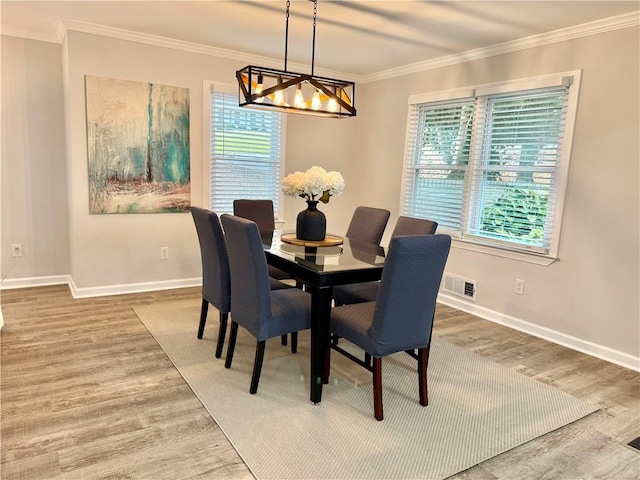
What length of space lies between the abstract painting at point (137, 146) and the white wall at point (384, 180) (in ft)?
0.29

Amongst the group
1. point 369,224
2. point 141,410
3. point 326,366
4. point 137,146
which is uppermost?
point 137,146

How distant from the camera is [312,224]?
10.6 ft

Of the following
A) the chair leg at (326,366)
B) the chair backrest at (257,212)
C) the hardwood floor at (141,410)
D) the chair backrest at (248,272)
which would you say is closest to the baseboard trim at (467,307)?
the hardwood floor at (141,410)

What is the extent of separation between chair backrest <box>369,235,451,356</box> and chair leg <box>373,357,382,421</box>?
0.21 feet

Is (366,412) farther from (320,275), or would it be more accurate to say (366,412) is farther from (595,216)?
(595,216)

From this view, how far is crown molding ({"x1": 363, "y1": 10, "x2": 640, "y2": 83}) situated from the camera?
10.3ft

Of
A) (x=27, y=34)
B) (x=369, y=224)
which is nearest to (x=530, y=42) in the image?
(x=369, y=224)

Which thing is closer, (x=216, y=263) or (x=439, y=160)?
(x=216, y=263)

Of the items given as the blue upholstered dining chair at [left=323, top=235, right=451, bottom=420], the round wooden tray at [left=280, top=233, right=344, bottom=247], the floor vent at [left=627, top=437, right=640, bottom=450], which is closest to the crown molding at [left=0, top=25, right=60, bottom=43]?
the round wooden tray at [left=280, top=233, right=344, bottom=247]

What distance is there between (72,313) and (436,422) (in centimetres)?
309

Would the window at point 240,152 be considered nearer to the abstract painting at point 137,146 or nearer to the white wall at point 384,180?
the white wall at point 384,180

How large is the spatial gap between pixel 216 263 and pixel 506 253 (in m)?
2.53

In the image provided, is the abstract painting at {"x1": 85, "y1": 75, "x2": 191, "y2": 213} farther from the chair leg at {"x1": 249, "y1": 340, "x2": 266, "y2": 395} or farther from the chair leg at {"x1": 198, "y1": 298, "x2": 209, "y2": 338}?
the chair leg at {"x1": 249, "y1": 340, "x2": 266, "y2": 395}

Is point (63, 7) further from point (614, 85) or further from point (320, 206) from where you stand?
point (614, 85)
